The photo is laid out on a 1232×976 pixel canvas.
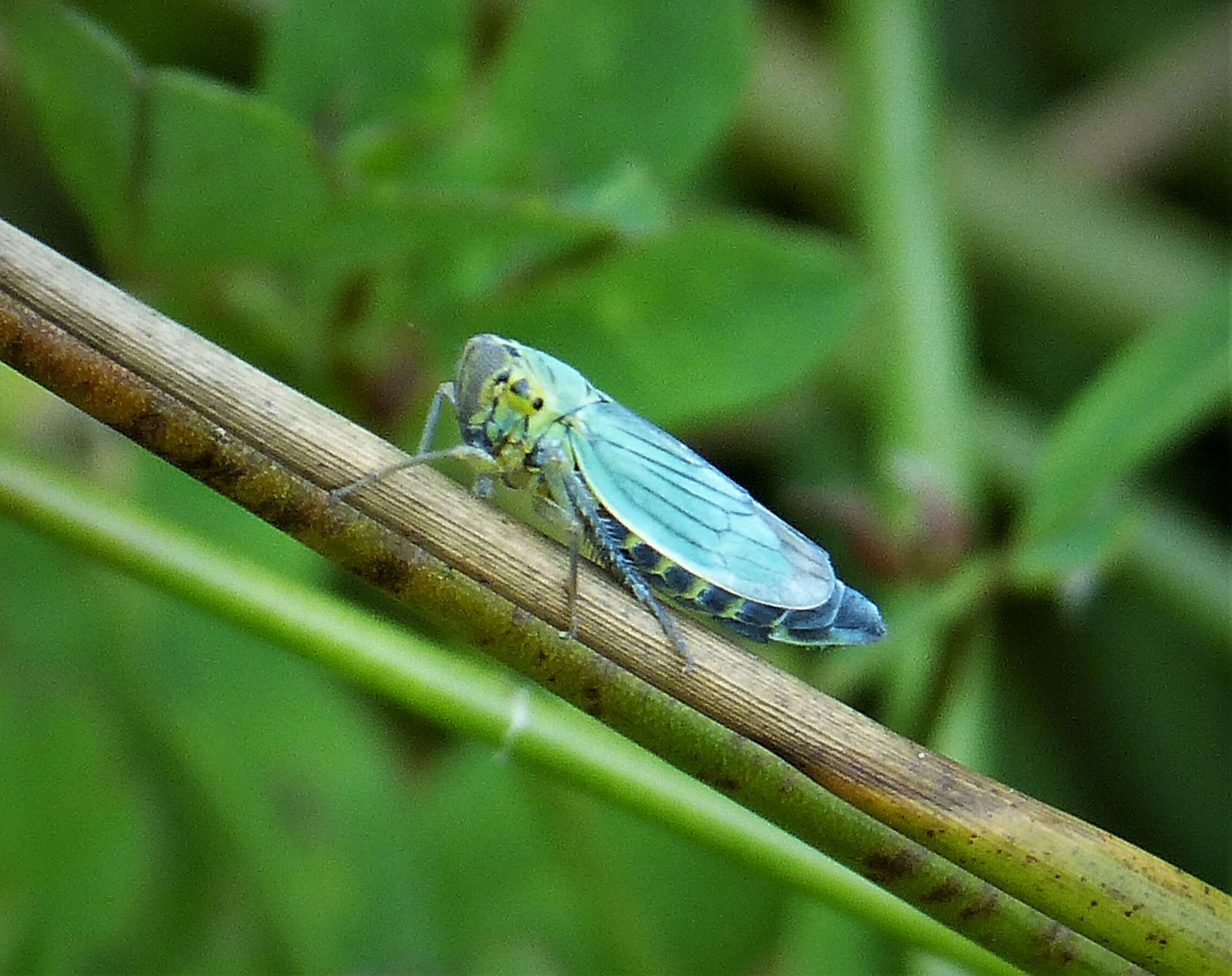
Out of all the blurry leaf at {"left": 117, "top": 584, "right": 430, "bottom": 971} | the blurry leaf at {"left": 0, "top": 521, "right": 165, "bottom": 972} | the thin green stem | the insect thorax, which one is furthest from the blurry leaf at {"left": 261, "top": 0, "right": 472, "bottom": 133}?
the blurry leaf at {"left": 0, "top": 521, "right": 165, "bottom": 972}

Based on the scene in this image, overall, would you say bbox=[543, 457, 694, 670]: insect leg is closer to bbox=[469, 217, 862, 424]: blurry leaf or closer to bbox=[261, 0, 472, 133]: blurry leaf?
bbox=[469, 217, 862, 424]: blurry leaf

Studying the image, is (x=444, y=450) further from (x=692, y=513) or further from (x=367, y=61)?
(x=367, y=61)

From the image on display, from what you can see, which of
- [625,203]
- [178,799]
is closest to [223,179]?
[625,203]

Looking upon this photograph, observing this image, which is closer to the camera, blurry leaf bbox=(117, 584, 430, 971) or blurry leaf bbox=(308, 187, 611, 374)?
blurry leaf bbox=(308, 187, 611, 374)

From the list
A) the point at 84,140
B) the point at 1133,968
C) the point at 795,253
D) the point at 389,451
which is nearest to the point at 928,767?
the point at 1133,968

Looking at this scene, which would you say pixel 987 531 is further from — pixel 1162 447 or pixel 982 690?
pixel 982 690

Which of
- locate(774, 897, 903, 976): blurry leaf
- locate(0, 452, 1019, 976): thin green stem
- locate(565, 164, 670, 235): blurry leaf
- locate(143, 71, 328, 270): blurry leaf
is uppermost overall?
locate(565, 164, 670, 235): blurry leaf

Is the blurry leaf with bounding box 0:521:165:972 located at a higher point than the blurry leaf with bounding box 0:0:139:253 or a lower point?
lower

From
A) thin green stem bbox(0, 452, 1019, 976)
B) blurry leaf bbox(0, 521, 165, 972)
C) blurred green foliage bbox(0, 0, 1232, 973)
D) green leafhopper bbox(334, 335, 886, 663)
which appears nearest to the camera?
thin green stem bbox(0, 452, 1019, 976)
